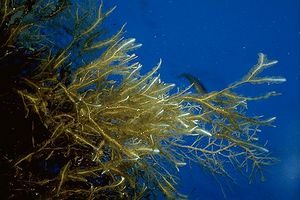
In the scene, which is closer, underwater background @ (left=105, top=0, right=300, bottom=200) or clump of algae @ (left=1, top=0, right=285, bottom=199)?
clump of algae @ (left=1, top=0, right=285, bottom=199)

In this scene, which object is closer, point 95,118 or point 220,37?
point 95,118

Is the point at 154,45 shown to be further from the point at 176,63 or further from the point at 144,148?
the point at 144,148

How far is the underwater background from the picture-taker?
16.1m

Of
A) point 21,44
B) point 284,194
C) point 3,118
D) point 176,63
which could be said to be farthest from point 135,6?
point 284,194

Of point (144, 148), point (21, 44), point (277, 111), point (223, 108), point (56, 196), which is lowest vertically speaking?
point (56, 196)

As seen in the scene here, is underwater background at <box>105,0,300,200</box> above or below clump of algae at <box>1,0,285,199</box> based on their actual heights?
above

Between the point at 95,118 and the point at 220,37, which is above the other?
the point at 220,37

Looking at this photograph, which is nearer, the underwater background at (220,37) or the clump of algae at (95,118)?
the clump of algae at (95,118)

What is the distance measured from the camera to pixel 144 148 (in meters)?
2.74

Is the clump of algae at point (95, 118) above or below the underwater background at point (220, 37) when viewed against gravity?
below

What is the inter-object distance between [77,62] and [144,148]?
274 cm

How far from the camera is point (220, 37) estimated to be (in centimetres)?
1752

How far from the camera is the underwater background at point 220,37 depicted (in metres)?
16.1

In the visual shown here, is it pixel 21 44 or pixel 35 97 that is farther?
pixel 21 44
